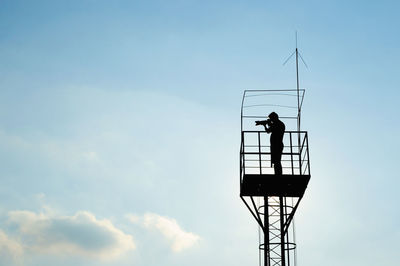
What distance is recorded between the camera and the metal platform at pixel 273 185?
2284 centimetres

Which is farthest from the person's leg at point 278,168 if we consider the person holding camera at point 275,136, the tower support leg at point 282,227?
the tower support leg at point 282,227

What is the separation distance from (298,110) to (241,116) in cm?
228

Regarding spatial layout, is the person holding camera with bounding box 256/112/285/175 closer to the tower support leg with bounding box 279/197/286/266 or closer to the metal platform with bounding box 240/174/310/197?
the metal platform with bounding box 240/174/310/197

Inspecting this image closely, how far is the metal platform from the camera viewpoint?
74.9ft

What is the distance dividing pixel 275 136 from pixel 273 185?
1.83 m

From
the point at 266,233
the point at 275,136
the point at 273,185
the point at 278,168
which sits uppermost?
the point at 275,136

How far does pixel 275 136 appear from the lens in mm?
23266

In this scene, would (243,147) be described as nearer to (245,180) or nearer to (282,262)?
(245,180)

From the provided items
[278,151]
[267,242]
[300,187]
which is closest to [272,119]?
[278,151]

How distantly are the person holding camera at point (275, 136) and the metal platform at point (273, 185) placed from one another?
1.17 ft

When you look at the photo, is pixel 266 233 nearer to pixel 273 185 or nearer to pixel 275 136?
pixel 273 185

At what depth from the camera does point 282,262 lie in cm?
2252

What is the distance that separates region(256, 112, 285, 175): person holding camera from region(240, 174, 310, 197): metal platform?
358 mm

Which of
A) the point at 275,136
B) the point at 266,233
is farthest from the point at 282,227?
the point at 275,136
